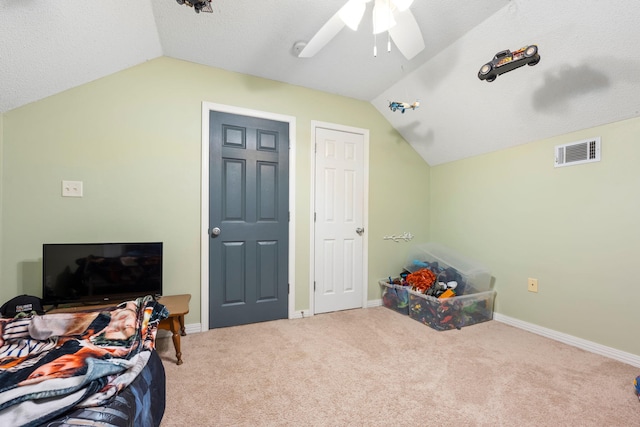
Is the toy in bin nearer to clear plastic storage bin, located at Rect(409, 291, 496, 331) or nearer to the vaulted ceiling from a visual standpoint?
clear plastic storage bin, located at Rect(409, 291, 496, 331)

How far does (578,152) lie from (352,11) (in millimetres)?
2134

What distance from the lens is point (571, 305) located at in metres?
2.25

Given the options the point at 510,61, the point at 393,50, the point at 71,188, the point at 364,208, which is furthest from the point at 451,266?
the point at 71,188

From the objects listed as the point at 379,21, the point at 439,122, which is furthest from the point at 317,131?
the point at 379,21

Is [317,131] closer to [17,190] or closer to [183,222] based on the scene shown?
[183,222]

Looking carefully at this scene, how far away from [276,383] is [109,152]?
214cm

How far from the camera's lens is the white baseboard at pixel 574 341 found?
1.94 meters

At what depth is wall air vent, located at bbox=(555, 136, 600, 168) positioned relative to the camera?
2117 millimetres

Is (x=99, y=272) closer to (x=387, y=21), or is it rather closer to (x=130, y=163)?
(x=130, y=163)

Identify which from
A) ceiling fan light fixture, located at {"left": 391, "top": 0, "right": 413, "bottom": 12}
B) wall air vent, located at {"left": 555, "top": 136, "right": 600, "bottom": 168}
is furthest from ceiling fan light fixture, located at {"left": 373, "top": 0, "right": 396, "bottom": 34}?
wall air vent, located at {"left": 555, "top": 136, "right": 600, "bottom": 168}

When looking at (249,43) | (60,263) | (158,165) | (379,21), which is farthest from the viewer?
(158,165)

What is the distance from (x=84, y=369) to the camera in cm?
96

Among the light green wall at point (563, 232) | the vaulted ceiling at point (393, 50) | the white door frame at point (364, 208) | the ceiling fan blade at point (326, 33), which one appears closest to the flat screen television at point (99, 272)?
the vaulted ceiling at point (393, 50)

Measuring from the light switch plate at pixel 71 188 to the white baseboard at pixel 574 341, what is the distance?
153 inches
